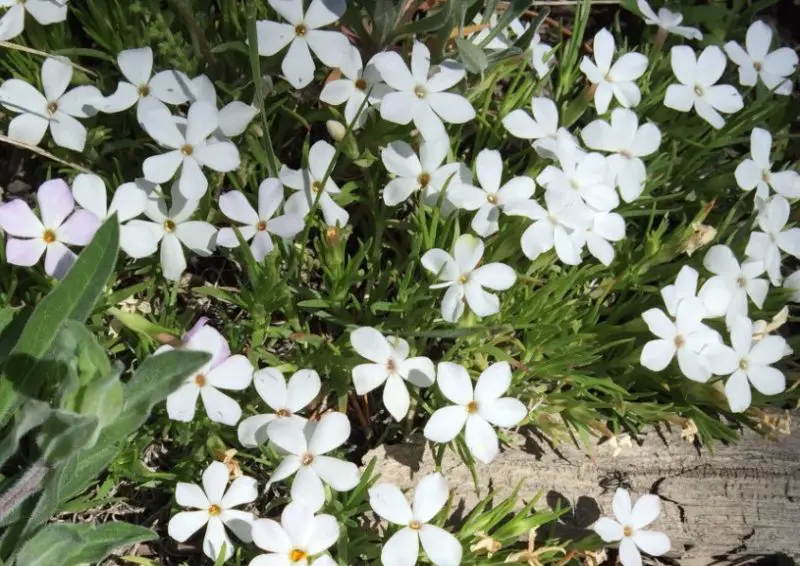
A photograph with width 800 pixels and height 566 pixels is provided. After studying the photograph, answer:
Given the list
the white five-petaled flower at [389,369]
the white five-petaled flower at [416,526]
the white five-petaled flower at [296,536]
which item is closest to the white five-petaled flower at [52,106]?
the white five-petaled flower at [389,369]

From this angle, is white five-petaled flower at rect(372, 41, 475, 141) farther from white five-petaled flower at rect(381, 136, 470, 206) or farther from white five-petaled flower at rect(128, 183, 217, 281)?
white five-petaled flower at rect(128, 183, 217, 281)

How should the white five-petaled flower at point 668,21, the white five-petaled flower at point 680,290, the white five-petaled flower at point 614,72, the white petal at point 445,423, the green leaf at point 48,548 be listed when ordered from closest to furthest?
the green leaf at point 48,548 → the white petal at point 445,423 → the white five-petaled flower at point 680,290 → the white five-petaled flower at point 614,72 → the white five-petaled flower at point 668,21

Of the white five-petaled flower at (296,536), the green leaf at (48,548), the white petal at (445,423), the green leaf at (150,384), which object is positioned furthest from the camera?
the white petal at (445,423)

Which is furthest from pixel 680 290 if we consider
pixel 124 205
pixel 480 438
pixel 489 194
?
pixel 124 205

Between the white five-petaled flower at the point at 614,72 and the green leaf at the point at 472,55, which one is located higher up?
the green leaf at the point at 472,55

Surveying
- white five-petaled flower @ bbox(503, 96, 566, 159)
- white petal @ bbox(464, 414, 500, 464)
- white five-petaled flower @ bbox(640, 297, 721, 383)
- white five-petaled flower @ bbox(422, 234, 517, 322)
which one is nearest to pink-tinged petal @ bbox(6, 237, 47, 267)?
white five-petaled flower @ bbox(422, 234, 517, 322)

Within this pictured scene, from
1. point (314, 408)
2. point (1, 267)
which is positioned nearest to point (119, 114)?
point (1, 267)

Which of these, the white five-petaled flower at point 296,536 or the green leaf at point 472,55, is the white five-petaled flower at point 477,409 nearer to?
the white five-petaled flower at point 296,536
